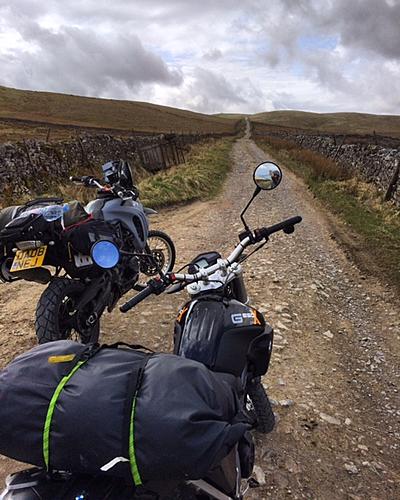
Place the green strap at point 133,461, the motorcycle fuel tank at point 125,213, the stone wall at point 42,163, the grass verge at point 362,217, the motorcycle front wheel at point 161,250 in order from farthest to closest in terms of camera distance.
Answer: the stone wall at point 42,163 < the grass verge at point 362,217 < the motorcycle front wheel at point 161,250 < the motorcycle fuel tank at point 125,213 < the green strap at point 133,461

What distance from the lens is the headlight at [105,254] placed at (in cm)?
214

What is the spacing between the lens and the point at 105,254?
7.10 feet

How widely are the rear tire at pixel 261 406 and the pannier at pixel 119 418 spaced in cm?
146

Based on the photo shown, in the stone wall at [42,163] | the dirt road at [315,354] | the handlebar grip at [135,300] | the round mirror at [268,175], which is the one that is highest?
the stone wall at [42,163]

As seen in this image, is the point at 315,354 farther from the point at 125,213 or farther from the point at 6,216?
the point at 6,216

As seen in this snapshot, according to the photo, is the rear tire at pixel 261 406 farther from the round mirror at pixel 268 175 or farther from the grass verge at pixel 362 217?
the grass verge at pixel 362 217

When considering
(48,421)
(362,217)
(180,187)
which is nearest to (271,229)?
(48,421)

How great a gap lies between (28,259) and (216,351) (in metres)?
1.80

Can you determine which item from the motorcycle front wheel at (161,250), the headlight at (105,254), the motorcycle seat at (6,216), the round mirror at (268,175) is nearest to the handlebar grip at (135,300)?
the headlight at (105,254)

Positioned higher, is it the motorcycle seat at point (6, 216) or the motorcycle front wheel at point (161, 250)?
the motorcycle seat at point (6, 216)

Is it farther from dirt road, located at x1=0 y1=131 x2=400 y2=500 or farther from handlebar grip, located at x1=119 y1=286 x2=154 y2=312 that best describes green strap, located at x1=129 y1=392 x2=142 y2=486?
dirt road, located at x1=0 y1=131 x2=400 y2=500

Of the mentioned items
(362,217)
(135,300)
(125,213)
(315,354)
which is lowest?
(315,354)

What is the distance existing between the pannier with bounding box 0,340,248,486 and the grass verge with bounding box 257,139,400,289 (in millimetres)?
5345

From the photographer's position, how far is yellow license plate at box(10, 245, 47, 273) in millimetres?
3301
